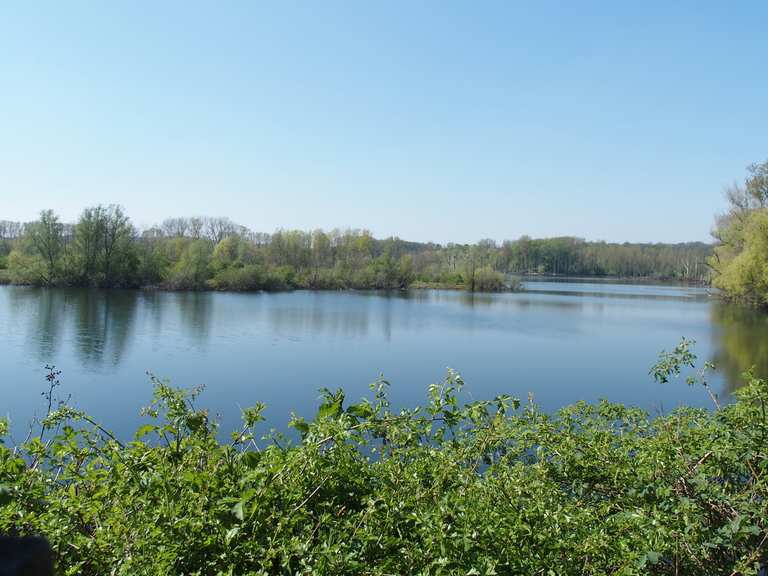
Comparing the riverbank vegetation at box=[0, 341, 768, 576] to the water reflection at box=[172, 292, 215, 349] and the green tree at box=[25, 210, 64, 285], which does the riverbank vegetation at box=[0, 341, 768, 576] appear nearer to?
the water reflection at box=[172, 292, 215, 349]

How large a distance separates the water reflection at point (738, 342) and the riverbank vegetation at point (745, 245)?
6.18 ft

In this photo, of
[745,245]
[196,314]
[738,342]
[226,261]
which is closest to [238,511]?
[738,342]

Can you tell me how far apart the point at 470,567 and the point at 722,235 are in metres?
48.0

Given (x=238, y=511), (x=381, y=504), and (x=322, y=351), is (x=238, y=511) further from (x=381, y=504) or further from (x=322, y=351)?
(x=322, y=351)

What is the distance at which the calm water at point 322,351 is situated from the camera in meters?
13.2

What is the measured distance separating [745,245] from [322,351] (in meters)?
31.5

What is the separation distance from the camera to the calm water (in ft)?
43.3

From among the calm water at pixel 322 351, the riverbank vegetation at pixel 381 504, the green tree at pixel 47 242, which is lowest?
the calm water at pixel 322 351

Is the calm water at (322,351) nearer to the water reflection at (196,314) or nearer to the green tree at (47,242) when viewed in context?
the water reflection at (196,314)

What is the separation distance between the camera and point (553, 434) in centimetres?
331

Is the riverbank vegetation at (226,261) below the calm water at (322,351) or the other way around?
the other way around

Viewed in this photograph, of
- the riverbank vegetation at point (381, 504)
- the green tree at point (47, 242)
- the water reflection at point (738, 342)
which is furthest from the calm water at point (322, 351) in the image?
the green tree at point (47, 242)

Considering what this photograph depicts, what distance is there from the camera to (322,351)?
1984cm

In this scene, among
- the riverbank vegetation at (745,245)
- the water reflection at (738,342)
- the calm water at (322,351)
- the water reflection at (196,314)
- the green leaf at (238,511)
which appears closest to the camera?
the green leaf at (238,511)
